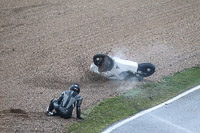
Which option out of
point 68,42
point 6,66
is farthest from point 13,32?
point 6,66

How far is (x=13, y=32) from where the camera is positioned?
22406mm

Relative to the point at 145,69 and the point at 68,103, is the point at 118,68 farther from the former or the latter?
the point at 68,103

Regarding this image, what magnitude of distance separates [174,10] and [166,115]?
1433cm

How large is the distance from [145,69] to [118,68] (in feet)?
4.04

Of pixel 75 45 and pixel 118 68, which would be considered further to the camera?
pixel 75 45

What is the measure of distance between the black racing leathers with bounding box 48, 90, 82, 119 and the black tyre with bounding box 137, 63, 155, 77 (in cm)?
450

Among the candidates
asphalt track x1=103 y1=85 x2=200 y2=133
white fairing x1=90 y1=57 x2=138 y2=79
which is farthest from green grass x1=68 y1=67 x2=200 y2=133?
white fairing x1=90 y1=57 x2=138 y2=79

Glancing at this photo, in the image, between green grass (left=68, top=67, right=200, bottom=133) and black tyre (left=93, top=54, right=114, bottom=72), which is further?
black tyre (left=93, top=54, right=114, bottom=72)

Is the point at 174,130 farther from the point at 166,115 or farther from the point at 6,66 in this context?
the point at 6,66

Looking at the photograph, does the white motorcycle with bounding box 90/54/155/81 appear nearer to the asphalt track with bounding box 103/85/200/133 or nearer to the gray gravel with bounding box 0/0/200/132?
the gray gravel with bounding box 0/0/200/132

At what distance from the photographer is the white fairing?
1623 cm

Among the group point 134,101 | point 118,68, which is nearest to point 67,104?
point 134,101

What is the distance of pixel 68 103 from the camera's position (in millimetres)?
12883

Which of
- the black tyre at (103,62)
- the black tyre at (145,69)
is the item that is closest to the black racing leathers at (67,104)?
the black tyre at (103,62)
